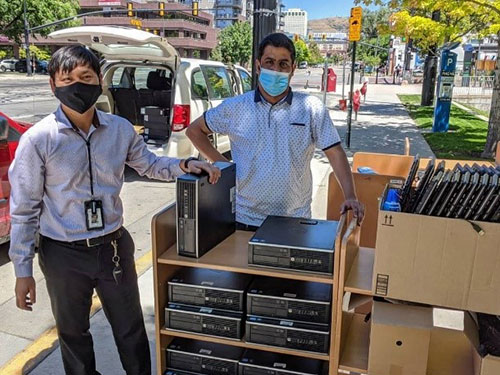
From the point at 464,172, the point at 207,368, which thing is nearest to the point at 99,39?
the point at 207,368

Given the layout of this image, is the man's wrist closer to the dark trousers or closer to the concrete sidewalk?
the dark trousers

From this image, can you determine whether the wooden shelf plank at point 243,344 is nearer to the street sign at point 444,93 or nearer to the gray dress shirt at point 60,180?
the gray dress shirt at point 60,180

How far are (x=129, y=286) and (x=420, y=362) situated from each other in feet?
4.65

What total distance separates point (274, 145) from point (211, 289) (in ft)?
2.69

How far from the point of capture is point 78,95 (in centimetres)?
218

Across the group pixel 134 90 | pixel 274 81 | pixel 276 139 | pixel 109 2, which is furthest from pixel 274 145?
pixel 109 2

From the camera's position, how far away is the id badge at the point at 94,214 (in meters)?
2.24

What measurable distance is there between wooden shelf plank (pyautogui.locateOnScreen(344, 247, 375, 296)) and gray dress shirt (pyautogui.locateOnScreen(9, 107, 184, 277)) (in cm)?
115

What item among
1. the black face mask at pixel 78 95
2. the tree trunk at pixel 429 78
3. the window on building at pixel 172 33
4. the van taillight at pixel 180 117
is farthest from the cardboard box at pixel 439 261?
the window on building at pixel 172 33

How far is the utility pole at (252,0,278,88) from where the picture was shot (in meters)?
4.76

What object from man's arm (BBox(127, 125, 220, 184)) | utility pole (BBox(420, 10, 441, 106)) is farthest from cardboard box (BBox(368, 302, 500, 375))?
utility pole (BBox(420, 10, 441, 106))

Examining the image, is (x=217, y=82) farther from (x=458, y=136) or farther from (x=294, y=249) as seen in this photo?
(x=458, y=136)

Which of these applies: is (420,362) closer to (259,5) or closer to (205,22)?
(259,5)

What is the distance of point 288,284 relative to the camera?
93.2 inches
